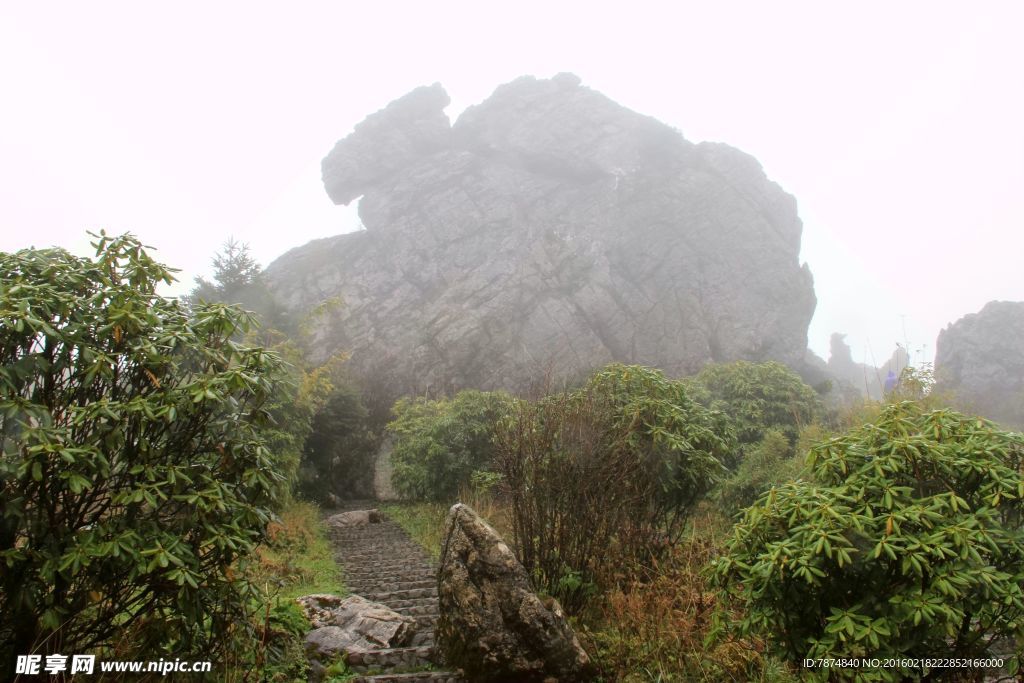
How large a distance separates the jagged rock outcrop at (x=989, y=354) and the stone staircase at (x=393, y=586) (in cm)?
3506

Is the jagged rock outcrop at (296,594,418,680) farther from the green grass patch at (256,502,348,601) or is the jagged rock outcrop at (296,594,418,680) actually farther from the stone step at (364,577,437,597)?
the stone step at (364,577,437,597)

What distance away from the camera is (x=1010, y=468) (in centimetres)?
359

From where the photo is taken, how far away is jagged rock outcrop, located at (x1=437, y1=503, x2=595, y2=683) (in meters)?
4.76

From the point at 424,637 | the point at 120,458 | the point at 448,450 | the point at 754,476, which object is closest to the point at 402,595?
the point at 424,637

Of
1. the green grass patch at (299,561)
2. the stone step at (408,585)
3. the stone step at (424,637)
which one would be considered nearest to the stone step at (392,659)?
the stone step at (424,637)

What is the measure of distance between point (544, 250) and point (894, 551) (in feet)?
127

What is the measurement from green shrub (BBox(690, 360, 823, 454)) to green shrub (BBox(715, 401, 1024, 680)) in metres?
11.1

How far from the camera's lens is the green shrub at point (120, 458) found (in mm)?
3355

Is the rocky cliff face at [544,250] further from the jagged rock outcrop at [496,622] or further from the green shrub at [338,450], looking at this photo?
the jagged rock outcrop at [496,622]

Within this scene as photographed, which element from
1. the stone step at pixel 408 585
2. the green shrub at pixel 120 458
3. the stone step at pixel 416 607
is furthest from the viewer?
the stone step at pixel 408 585

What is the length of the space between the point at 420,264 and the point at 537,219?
9289 millimetres

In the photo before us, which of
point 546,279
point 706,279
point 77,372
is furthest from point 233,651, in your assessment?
point 706,279

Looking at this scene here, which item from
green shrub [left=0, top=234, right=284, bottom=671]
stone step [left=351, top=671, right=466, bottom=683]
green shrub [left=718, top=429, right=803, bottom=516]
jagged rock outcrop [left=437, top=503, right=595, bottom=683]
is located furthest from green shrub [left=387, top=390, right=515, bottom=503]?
green shrub [left=0, top=234, right=284, bottom=671]

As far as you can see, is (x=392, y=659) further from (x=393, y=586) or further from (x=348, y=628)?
(x=393, y=586)
